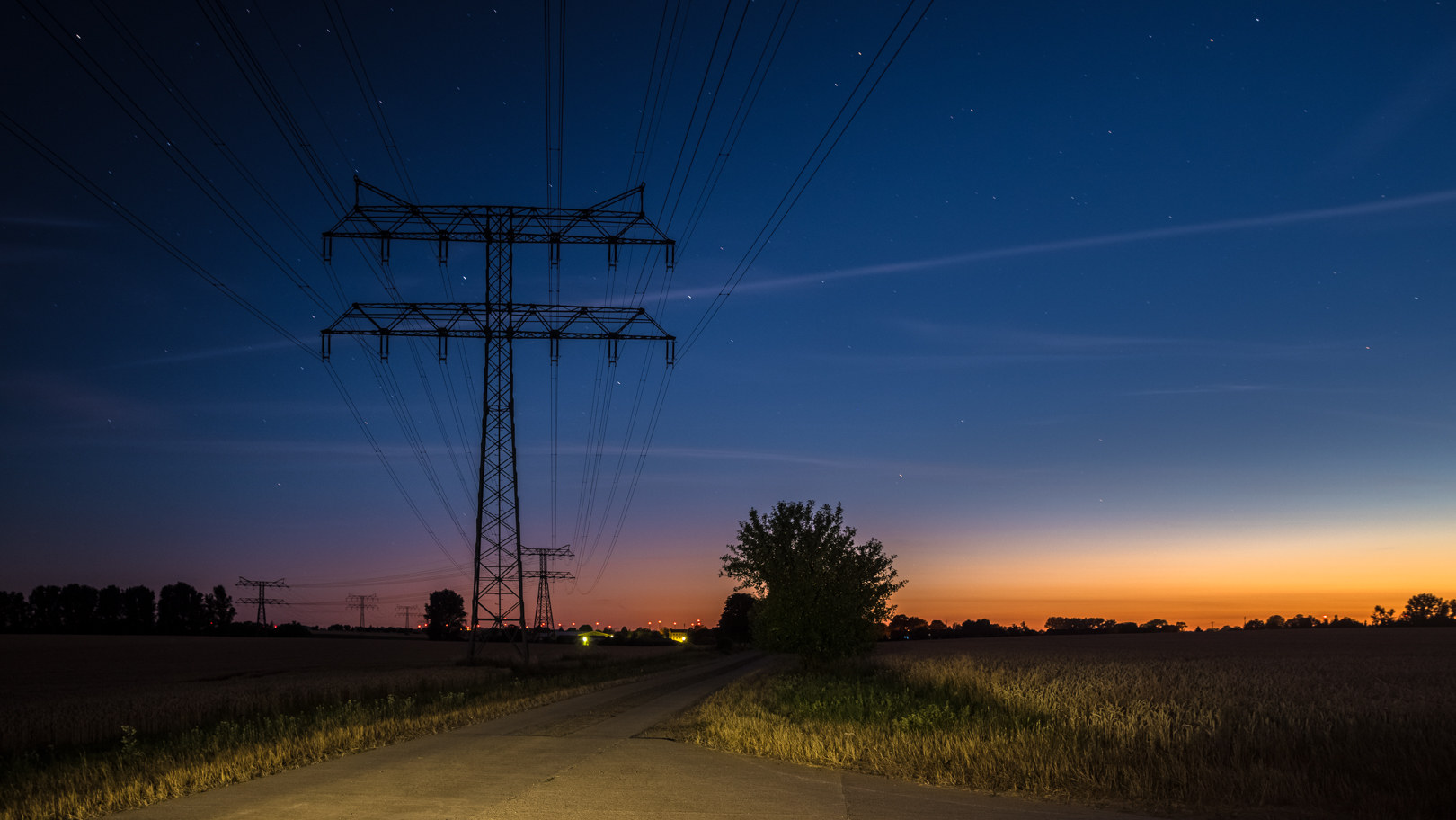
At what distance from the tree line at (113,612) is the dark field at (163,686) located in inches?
3572

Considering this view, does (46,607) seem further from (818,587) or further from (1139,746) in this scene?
(1139,746)

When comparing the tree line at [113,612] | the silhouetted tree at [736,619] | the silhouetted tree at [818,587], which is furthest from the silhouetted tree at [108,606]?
the silhouetted tree at [818,587]

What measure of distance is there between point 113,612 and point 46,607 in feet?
38.7

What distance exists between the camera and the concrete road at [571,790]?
33.7 ft

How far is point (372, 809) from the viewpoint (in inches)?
403

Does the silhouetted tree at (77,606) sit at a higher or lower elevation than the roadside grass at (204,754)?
lower

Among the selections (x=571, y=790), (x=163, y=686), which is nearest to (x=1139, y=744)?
(x=571, y=790)

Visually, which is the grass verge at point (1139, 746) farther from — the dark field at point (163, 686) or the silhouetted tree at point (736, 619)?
the silhouetted tree at point (736, 619)

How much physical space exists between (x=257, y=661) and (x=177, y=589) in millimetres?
136418

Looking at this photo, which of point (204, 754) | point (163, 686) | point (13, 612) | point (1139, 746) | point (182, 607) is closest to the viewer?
point (1139, 746)

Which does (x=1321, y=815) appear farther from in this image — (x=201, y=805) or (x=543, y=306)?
(x=543, y=306)

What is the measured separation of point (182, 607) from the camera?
574ft

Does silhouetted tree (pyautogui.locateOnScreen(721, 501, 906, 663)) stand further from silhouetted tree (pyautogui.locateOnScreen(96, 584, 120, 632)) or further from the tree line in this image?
silhouetted tree (pyautogui.locateOnScreen(96, 584, 120, 632))

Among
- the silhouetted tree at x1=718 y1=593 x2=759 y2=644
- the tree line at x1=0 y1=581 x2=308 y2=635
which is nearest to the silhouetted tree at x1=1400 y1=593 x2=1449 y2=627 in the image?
the silhouetted tree at x1=718 y1=593 x2=759 y2=644
